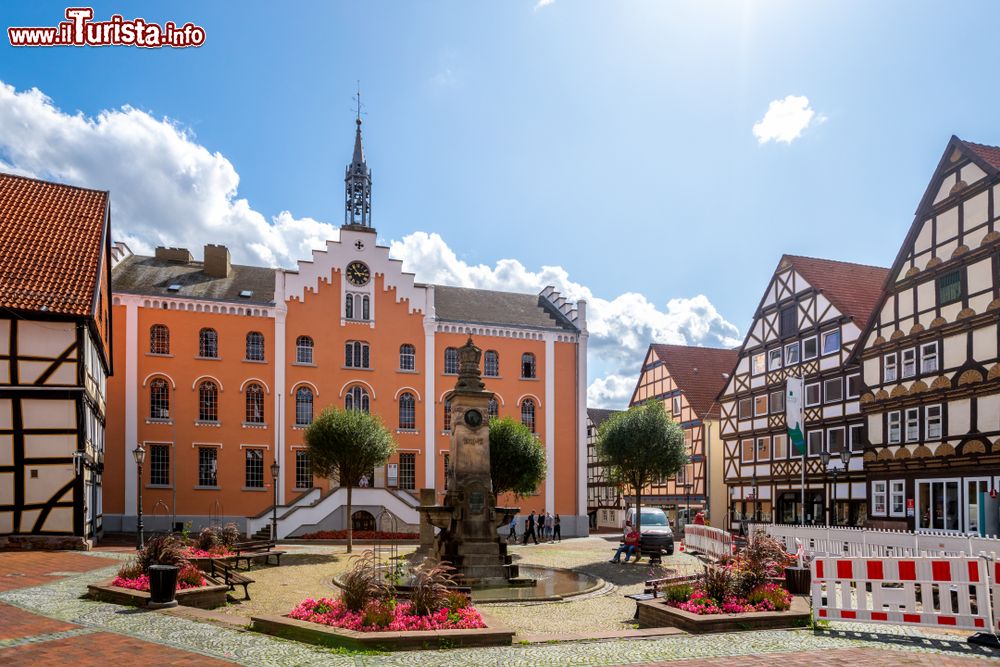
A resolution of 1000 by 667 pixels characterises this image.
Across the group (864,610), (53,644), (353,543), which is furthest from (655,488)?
(53,644)

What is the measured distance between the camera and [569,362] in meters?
50.2

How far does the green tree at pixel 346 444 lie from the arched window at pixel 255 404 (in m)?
9.49

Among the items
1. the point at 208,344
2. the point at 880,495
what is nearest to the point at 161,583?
the point at 880,495

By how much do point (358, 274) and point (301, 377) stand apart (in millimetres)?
6636

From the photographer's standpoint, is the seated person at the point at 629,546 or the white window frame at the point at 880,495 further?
the white window frame at the point at 880,495

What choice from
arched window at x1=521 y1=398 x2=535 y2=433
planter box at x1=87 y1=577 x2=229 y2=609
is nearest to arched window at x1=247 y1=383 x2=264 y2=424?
arched window at x1=521 y1=398 x2=535 y2=433

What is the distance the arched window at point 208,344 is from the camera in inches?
1692

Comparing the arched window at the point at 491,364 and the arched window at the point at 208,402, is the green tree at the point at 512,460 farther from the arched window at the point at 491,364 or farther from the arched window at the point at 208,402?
the arched window at the point at 208,402

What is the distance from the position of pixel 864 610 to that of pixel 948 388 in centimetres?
2047

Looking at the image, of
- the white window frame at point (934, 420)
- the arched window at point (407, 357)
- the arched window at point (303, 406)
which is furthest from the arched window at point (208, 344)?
the white window frame at point (934, 420)

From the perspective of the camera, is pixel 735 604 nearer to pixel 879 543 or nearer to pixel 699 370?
pixel 879 543

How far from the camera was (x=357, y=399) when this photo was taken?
149ft

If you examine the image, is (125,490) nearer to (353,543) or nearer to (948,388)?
(353,543)

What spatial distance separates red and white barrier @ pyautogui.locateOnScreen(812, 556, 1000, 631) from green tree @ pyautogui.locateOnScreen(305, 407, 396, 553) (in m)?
23.8
